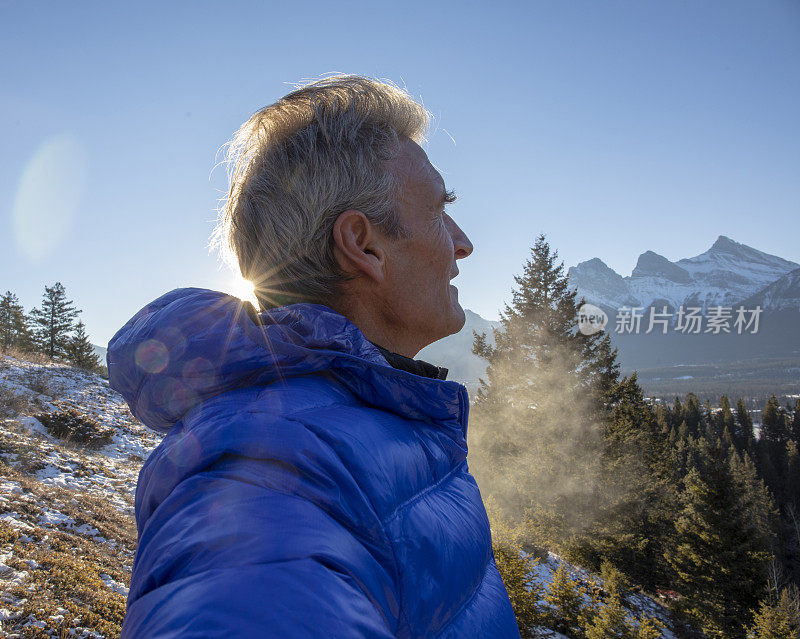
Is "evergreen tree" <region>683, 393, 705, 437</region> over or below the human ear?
below

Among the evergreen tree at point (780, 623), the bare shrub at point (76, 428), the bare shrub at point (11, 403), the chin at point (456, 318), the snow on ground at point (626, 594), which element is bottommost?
the snow on ground at point (626, 594)

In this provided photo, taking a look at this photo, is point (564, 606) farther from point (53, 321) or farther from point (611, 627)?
point (53, 321)

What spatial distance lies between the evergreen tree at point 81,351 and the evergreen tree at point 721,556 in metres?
38.6

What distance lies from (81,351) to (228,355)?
4208 cm

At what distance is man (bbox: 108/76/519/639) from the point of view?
493mm

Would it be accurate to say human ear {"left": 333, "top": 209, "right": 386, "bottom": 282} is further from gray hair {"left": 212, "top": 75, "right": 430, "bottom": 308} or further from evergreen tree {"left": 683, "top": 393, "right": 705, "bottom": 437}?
evergreen tree {"left": 683, "top": 393, "right": 705, "bottom": 437}

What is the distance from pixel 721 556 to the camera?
16891 mm

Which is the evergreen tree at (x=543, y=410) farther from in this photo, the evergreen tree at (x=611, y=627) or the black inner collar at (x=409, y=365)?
the black inner collar at (x=409, y=365)

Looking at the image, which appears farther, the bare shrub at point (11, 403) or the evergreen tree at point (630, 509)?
the evergreen tree at point (630, 509)

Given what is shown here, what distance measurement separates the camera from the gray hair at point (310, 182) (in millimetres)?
1310

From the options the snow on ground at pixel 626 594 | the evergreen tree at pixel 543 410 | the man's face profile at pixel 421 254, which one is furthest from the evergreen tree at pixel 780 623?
the man's face profile at pixel 421 254

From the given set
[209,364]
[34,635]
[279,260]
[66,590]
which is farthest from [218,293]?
[66,590]

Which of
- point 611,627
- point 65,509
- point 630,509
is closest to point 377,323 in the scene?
point 65,509

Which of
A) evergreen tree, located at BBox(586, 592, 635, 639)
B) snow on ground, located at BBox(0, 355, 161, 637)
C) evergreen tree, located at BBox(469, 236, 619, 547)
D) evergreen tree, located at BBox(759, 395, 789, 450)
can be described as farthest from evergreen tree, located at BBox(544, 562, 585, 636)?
evergreen tree, located at BBox(759, 395, 789, 450)
